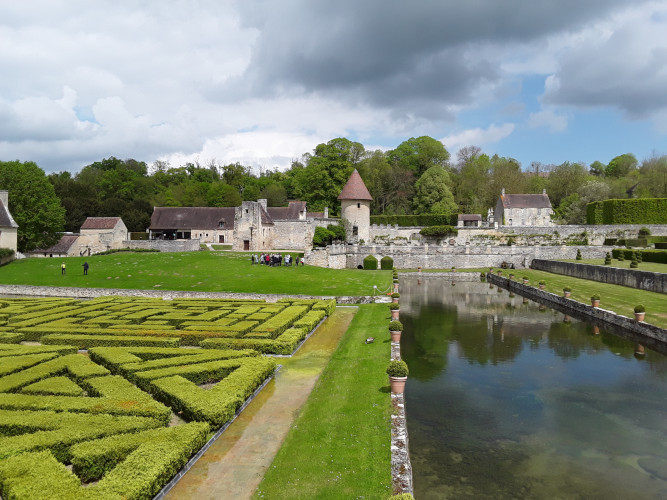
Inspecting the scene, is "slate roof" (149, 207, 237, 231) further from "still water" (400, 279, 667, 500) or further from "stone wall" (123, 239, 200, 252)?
"still water" (400, 279, 667, 500)

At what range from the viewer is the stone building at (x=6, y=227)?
136 feet

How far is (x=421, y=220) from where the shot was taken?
65812mm

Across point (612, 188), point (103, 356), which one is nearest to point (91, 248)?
point (103, 356)

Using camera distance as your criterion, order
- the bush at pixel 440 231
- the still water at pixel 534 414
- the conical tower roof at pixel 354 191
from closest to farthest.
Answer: the still water at pixel 534 414 < the conical tower roof at pixel 354 191 < the bush at pixel 440 231

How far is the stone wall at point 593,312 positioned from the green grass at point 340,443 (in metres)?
11.6

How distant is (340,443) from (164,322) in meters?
12.4

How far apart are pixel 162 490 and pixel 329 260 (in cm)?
3634

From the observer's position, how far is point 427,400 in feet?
38.8

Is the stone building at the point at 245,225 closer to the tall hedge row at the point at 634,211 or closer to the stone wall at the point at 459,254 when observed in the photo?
the stone wall at the point at 459,254

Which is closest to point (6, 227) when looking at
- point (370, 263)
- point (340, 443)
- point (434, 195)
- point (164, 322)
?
point (164, 322)

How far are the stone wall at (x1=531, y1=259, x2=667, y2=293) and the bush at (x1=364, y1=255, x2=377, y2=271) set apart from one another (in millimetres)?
16237

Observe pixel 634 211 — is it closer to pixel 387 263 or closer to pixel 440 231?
pixel 440 231

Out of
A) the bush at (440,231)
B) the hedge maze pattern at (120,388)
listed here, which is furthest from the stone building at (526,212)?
the hedge maze pattern at (120,388)

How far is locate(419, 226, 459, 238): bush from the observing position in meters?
61.1
